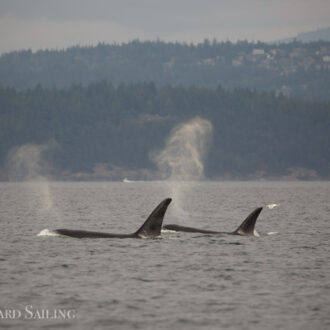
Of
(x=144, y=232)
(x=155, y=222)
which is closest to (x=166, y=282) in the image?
(x=155, y=222)

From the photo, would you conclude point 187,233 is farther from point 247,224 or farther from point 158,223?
point 158,223

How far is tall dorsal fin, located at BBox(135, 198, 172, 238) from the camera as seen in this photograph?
39.6 meters

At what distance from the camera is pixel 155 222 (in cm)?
4131

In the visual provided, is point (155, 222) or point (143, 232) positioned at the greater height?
point (155, 222)

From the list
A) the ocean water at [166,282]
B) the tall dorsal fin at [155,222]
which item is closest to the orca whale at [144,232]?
the tall dorsal fin at [155,222]

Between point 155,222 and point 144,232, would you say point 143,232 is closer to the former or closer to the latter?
point 144,232

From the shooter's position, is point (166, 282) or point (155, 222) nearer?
point (166, 282)

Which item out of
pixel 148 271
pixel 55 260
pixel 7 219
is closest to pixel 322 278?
pixel 148 271

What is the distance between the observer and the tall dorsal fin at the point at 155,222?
1558 inches

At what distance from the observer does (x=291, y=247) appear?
141 feet

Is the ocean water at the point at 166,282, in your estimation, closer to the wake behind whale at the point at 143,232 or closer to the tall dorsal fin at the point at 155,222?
the wake behind whale at the point at 143,232

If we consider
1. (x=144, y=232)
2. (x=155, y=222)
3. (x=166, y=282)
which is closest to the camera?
(x=166, y=282)

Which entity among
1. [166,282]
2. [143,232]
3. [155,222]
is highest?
[155,222]

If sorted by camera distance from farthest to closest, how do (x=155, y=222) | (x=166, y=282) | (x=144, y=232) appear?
(x=144, y=232) → (x=155, y=222) → (x=166, y=282)
